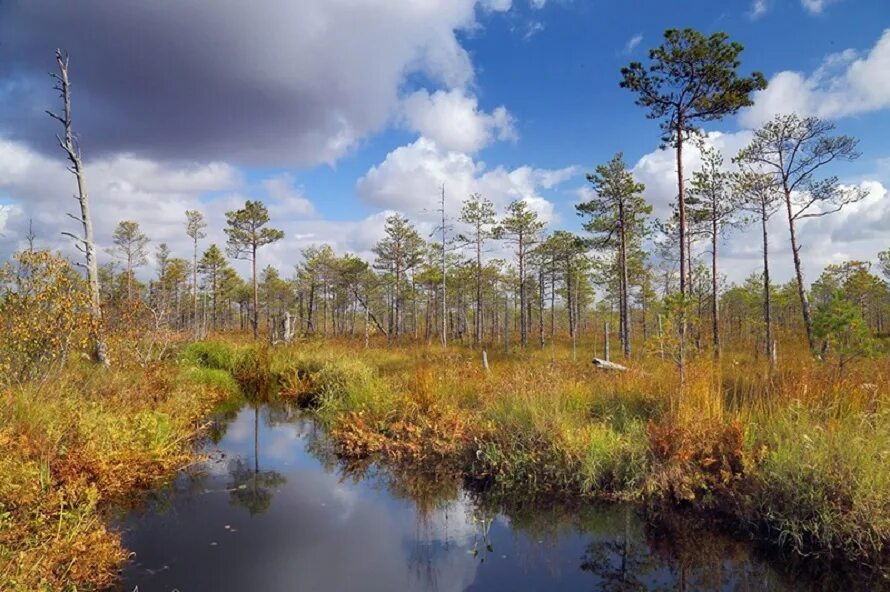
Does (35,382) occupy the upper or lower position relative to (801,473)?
upper

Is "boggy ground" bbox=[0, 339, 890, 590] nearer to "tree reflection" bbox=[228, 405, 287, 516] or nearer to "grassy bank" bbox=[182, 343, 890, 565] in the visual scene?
"grassy bank" bbox=[182, 343, 890, 565]

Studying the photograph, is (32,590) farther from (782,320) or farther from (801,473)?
(782,320)

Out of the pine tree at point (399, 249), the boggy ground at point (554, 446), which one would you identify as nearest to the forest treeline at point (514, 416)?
the boggy ground at point (554, 446)

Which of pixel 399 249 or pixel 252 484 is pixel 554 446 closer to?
pixel 252 484

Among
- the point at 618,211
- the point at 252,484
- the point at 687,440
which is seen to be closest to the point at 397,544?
the point at 252,484

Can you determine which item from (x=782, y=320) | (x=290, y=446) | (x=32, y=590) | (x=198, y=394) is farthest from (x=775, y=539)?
(x=782, y=320)

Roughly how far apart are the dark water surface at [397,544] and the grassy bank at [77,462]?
434mm

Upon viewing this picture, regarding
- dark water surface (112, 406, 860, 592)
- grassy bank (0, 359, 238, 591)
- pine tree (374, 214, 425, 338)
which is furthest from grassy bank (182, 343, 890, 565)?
pine tree (374, 214, 425, 338)

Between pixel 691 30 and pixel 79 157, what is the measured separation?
17.3 meters

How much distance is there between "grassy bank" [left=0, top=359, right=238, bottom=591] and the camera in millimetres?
3992

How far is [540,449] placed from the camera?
6.87 metres

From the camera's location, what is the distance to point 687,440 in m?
6.01

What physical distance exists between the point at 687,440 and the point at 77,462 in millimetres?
7414

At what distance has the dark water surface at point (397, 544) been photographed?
4.52 m
